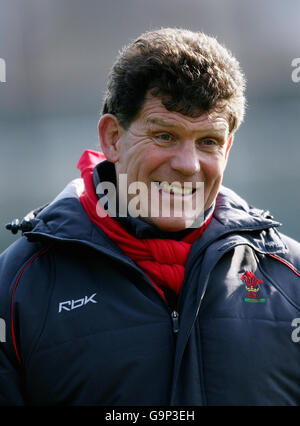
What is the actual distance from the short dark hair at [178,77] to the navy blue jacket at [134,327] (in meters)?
0.36

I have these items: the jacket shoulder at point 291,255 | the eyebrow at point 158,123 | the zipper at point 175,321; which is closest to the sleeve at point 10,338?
the zipper at point 175,321

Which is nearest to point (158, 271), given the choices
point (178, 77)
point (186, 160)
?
point (186, 160)

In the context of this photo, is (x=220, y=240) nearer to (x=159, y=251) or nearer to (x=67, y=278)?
(x=159, y=251)

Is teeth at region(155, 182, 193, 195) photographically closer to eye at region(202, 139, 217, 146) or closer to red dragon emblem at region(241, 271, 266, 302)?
eye at region(202, 139, 217, 146)

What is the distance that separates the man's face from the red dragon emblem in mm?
215

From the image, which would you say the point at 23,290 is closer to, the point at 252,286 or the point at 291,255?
the point at 252,286

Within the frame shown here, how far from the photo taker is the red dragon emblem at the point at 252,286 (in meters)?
1.50

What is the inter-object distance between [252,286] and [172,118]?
50 centimetres

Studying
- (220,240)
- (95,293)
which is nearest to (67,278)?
(95,293)

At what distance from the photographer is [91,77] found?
6.67 meters

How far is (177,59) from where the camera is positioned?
1.51 metres

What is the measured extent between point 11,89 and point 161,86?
554 centimetres
